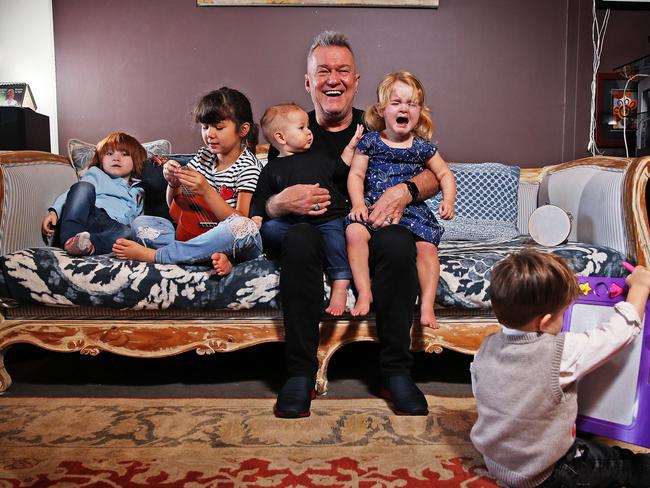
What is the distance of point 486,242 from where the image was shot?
2418 millimetres

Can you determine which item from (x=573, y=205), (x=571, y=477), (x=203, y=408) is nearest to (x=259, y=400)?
(x=203, y=408)

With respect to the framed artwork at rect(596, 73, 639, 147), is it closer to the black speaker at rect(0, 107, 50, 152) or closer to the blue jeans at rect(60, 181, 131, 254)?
the blue jeans at rect(60, 181, 131, 254)

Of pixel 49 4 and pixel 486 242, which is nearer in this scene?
pixel 486 242

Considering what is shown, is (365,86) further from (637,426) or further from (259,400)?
(637,426)

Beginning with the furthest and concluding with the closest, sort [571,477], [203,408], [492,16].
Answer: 1. [492,16]
2. [203,408]
3. [571,477]

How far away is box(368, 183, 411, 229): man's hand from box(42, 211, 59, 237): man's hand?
119 centimetres

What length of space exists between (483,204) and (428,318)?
38.6 inches

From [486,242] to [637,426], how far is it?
114cm

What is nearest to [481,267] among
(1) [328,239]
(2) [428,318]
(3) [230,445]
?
(2) [428,318]

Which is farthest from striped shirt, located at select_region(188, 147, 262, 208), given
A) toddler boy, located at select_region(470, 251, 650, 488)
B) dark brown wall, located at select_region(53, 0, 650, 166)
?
toddler boy, located at select_region(470, 251, 650, 488)

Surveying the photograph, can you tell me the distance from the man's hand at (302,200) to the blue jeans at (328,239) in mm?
40

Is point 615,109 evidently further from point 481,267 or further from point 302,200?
point 302,200

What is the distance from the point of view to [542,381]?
119cm

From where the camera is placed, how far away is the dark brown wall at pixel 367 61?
3104 millimetres
